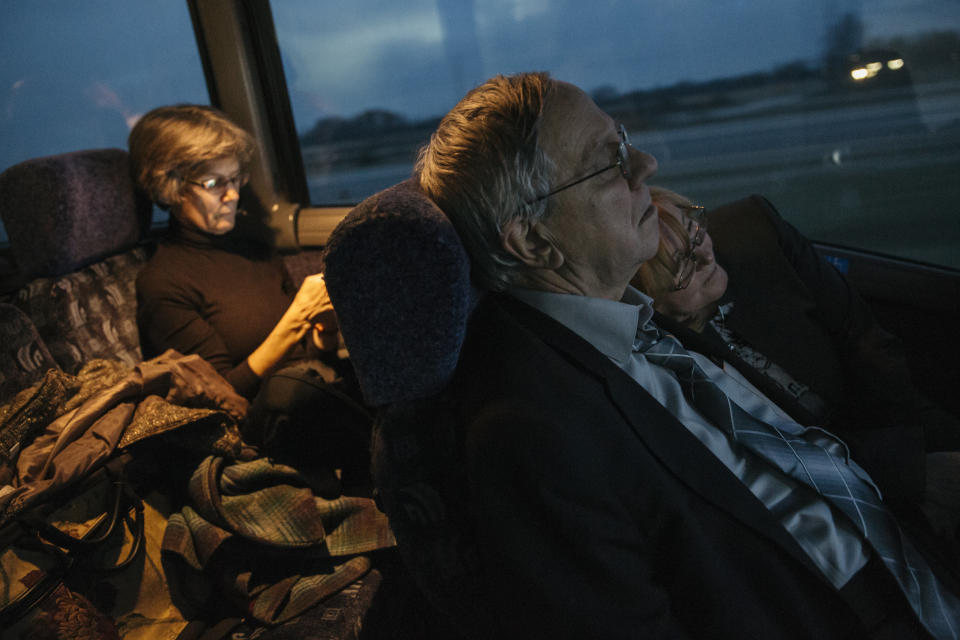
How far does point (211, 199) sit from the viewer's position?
7.29 ft

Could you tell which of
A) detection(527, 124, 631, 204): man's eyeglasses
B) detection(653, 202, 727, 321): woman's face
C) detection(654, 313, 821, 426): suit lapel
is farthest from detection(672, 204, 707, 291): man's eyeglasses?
detection(527, 124, 631, 204): man's eyeglasses

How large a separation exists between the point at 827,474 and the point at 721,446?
0.66ft

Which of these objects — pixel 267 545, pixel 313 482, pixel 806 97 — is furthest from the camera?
pixel 806 97

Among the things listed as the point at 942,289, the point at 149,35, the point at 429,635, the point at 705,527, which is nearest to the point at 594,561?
the point at 705,527

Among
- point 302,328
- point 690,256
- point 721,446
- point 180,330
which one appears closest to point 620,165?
point 690,256

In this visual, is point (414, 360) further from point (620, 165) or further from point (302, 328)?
point (302, 328)

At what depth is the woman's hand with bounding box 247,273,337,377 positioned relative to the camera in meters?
2.07

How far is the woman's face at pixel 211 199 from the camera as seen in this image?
220 centimetres

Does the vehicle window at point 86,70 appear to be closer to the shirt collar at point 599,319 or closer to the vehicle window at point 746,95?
the vehicle window at point 746,95

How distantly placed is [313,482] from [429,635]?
18.6 inches

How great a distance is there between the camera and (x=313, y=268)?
258cm

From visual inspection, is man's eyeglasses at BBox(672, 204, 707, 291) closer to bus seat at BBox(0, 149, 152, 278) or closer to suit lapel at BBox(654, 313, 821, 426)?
suit lapel at BBox(654, 313, 821, 426)

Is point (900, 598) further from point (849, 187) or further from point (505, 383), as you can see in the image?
point (849, 187)

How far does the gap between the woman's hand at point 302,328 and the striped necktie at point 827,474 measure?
113 cm
